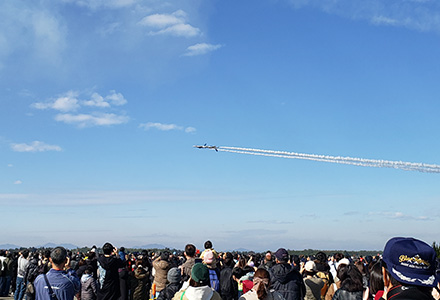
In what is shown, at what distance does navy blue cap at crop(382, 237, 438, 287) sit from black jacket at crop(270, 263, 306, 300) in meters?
6.32

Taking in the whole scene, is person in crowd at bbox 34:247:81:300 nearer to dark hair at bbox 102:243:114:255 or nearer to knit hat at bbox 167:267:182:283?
knit hat at bbox 167:267:182:283

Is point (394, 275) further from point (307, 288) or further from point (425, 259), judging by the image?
point (307, 288)

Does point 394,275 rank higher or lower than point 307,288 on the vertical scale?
higher

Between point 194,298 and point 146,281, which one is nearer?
point 194,298

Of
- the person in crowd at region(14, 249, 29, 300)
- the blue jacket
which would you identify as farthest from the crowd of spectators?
the person in crowd at region(14, 249, 29, 300)

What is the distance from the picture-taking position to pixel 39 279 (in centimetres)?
653

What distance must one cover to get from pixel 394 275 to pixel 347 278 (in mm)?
5202

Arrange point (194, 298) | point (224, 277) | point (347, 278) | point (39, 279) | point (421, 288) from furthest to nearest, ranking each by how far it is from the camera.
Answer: point (224, 277)
point (347, 278)
point (39, 279)
point (194, 298)
point (421, 288)

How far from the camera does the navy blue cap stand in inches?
107

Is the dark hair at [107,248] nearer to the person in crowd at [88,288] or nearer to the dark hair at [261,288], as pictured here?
the person in crowd at [88,288]

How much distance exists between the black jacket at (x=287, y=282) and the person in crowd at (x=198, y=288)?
3.32 m

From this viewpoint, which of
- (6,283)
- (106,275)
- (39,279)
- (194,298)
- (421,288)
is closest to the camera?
(421,288)

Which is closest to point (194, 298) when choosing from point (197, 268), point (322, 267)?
point (197, 268)

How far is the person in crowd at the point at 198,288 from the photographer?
573 centimetres
